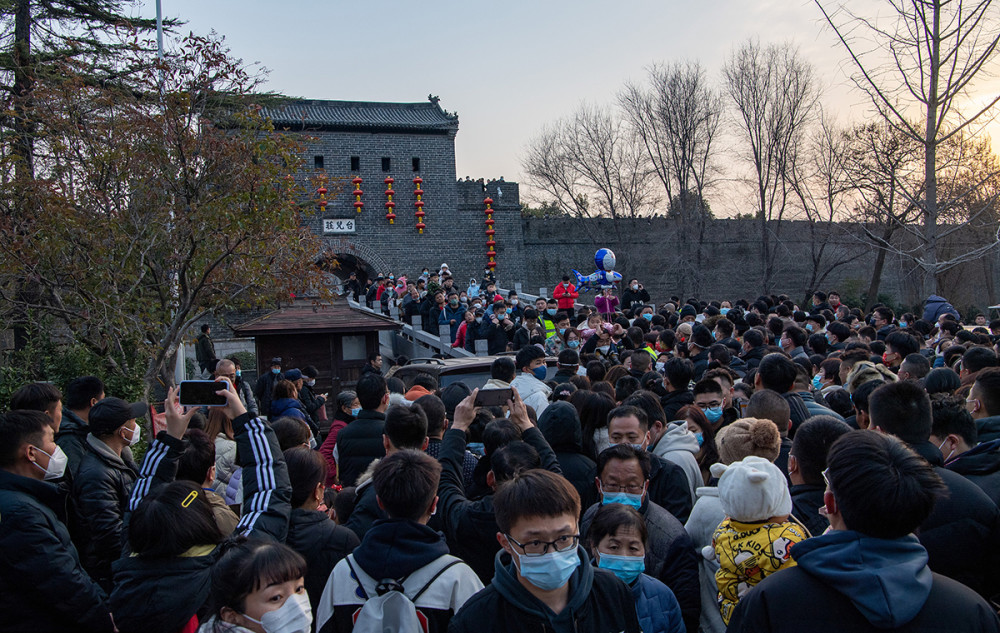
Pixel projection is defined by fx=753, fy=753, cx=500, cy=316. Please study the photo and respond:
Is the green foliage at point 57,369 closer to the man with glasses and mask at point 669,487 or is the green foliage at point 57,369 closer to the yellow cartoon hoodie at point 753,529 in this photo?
the man with glasses and mask at point 669,487

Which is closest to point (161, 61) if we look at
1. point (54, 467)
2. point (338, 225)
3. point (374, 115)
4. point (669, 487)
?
point (54, 467)

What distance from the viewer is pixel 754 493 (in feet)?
9.23

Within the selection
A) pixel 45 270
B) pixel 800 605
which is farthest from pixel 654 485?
pixel 45 270

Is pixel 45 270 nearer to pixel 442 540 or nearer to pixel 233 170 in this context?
pixel 233 170

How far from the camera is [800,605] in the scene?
1.96 metres

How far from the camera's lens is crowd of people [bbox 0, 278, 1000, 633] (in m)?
2.03

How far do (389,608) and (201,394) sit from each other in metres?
1.67

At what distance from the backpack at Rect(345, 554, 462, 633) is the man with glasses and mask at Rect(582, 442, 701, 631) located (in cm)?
80

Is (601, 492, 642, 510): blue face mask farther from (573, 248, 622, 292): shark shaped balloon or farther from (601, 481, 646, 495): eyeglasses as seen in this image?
(573, 248, 622, 292): shark shaped balloon

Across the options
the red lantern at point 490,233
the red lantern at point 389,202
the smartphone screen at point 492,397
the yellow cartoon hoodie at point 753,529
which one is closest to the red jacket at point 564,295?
the smartphone screen at point 492,397

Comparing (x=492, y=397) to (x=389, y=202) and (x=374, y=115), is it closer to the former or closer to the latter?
(x=389, y=202)

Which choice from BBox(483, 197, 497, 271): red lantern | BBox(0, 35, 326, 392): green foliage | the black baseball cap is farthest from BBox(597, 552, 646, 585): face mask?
BBox(483, 197, 497, 271): red lantern

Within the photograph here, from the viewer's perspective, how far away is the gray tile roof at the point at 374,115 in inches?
1284

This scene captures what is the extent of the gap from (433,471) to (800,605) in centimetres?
141
